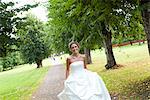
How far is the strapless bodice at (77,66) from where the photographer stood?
30.9ft

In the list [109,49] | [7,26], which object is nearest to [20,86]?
[109,49]

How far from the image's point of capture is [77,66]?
9508 millimetres

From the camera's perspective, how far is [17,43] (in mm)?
16031

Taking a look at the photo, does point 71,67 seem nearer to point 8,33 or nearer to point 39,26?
point 8,33

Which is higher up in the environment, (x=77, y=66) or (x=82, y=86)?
(x=77, y=66)

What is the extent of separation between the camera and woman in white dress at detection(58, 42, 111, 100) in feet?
30.2

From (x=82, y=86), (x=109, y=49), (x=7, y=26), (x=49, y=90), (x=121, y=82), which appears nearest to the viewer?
(x=82, y=86)

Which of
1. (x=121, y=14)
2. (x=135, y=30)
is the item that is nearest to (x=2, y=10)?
(x=121, y=14)

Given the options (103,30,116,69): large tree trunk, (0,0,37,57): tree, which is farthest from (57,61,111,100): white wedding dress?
(103,30,116,69): large tree trunk

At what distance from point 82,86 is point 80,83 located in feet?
0.35

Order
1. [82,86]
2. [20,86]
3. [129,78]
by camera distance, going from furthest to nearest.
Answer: [20,86] < [129,78] < [82,86]

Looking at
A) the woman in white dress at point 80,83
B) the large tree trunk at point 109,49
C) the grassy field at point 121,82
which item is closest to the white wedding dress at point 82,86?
the woman in white dress at point 80,83

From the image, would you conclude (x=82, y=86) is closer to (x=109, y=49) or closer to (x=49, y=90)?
(x=49, y=90)

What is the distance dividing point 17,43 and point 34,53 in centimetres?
5363
